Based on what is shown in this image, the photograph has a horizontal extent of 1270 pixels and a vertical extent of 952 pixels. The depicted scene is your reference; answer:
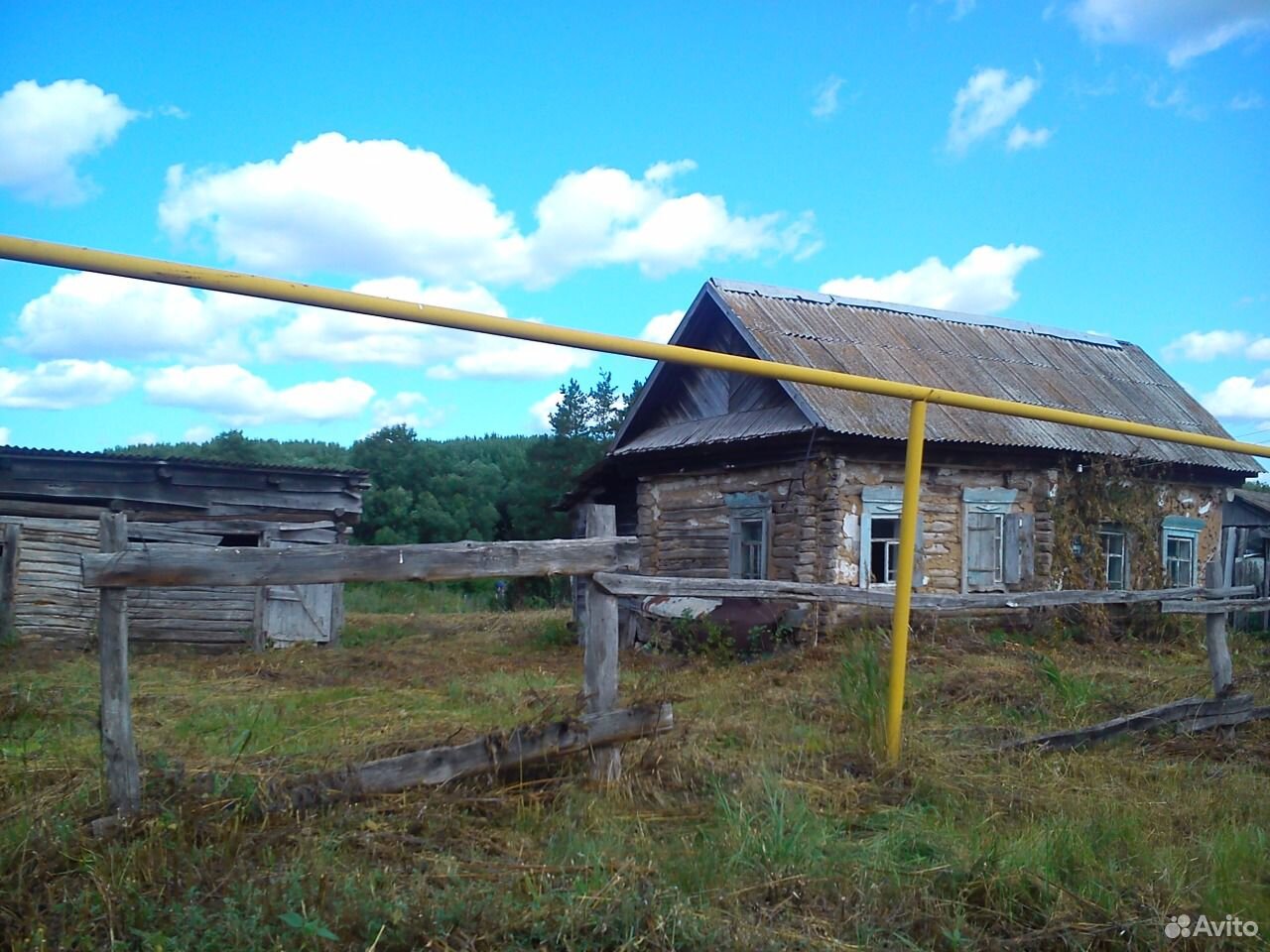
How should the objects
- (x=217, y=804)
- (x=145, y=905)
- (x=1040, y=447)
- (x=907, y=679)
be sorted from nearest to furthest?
1. (x=145, y=905)
2. (x=217, y=804)
3. (x=907, y=679)
4. (x=1040, y=447)

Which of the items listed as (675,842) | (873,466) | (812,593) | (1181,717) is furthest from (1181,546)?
(675,842)

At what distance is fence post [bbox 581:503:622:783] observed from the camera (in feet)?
15.6

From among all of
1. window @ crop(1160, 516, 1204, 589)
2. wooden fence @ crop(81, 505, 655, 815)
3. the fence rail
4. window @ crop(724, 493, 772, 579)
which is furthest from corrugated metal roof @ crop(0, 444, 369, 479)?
window @ crop(1160, 516, 1204, 589)

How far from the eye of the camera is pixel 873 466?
13.0 meters

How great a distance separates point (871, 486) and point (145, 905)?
427 inches

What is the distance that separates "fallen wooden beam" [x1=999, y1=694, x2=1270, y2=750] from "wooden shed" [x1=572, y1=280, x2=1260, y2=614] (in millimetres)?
6206

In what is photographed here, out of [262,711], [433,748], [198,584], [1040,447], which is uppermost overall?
[1040,447]

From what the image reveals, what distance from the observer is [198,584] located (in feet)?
13.3

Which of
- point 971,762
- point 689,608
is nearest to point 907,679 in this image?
point 971,762

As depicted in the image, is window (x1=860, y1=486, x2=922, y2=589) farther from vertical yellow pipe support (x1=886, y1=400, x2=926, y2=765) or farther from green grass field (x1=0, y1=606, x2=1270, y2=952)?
vertical yellow pipe support (x1=886, y1=400, x2=926, y2=765)

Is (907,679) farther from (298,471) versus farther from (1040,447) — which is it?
(298,471)

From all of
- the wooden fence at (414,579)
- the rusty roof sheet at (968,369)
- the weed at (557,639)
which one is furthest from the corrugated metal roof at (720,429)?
the wooden fence at (414,579)

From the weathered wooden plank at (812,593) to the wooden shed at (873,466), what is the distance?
369 centimetres

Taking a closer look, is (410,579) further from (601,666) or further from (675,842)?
(675,842)
